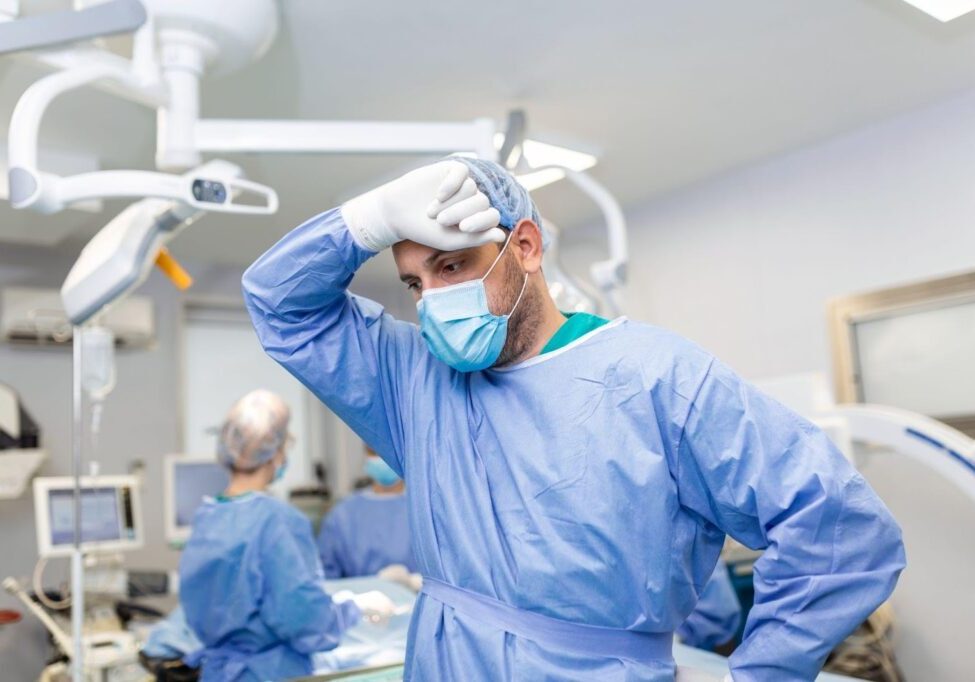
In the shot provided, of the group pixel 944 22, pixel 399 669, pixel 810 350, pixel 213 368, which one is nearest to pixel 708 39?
pixel 944 22

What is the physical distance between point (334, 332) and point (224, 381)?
4.19m

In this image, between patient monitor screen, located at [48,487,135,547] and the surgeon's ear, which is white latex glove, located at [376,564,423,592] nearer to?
patient monitor screen, located at [48,487,135,547]

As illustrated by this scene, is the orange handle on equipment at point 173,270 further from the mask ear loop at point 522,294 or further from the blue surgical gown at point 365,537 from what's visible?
the blue surgical gown at point 365,537

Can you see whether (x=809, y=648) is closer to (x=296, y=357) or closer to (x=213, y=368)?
(x=296, y=357)

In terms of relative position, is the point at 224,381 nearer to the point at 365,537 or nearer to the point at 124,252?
the point at 365,537

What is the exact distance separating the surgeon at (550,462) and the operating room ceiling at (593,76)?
131 cm

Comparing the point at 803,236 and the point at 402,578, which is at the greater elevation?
the point at 803,236

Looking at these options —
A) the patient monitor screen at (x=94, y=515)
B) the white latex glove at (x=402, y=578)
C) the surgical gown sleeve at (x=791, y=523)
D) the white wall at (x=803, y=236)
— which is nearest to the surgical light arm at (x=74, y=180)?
the surgical gown sleeve at (x=791, y=523)

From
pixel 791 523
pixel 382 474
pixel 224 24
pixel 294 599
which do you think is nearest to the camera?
pixel 791 523

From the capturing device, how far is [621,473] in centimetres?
120

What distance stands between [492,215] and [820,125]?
262 cm

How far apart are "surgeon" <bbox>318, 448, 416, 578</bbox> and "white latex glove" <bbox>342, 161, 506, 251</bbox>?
8.21ft

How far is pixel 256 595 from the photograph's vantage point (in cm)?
227

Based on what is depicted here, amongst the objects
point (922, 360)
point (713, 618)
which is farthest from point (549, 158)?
point (713, 618)
